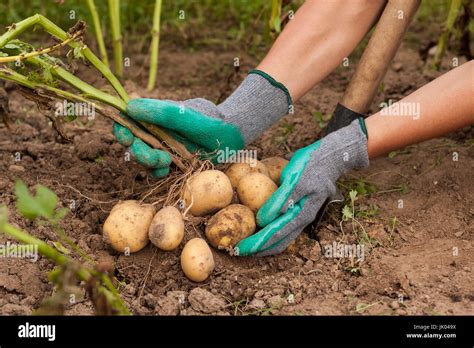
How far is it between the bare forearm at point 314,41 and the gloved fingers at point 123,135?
0.52 meters

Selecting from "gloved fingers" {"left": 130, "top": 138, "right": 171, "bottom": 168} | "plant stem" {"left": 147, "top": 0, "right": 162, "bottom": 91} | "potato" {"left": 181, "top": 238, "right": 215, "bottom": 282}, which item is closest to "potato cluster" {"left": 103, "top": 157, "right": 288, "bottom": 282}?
"potato" {"left": 181, "top": 238, "right": 215, "bottom": 282}

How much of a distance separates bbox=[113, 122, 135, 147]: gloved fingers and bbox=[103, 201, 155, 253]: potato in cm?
21

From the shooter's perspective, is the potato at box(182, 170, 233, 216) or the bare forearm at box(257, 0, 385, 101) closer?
the potato at box(182, 170, 233, 216)

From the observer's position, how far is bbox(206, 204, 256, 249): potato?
6.27ft

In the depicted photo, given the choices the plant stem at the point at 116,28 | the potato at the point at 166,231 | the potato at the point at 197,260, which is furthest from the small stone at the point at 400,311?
the plant stem at the point at 116,28

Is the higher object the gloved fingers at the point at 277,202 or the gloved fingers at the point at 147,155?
the gloved fingers at the point at 147,155

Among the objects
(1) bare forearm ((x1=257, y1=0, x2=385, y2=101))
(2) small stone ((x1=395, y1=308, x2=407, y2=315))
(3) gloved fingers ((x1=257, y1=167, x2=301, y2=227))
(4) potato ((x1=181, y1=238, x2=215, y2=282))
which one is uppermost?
(1) bare forearm ((x1=257, y1=0, x2=385, y2=101))

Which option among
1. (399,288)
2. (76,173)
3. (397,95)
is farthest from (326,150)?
(397,95)

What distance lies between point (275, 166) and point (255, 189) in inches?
7.8

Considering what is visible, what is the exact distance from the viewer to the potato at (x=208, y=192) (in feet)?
6.43

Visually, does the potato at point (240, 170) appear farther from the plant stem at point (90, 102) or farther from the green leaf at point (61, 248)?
the green leaf at point (61, 248)

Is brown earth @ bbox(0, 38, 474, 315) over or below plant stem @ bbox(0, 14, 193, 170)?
below

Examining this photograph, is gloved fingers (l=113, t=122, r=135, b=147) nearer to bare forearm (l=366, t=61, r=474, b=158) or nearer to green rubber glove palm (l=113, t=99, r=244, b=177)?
green rubber glove palm (l=113, t=99, r=244, b=177)

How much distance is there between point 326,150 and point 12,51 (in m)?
0.98
